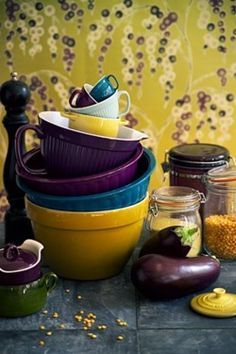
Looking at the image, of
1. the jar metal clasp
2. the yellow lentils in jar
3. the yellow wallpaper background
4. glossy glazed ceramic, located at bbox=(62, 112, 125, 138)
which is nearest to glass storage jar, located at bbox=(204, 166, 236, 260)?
the yellow lentils in jar

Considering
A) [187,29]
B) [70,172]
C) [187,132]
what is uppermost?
[187,29]

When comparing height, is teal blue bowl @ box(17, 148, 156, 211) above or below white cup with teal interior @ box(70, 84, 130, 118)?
below

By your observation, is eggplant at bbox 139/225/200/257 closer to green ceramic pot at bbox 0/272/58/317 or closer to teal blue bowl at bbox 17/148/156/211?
teal blue bowl at bbox 17/148/156/211

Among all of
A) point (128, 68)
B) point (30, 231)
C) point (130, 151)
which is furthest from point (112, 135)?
point (128, 68)

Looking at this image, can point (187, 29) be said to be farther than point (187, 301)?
Yes

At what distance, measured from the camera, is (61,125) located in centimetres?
140

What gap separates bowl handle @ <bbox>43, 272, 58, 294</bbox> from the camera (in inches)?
49.9

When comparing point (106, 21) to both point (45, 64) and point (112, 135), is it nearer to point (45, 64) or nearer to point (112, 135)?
point (45, 64)

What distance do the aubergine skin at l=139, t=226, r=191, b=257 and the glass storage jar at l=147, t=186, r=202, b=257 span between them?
3.4 inches

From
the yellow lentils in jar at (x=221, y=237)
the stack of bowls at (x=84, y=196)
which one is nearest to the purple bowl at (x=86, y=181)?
the stack of bowls at (x=84, y=196)

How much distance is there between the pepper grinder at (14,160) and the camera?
1503 millimetres

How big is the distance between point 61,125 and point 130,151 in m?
0.15

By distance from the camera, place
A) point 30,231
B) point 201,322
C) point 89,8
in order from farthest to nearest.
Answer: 1. point 89,8
2. point 30,231
3. point 201,322

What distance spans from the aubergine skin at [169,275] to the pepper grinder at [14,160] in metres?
0.37
